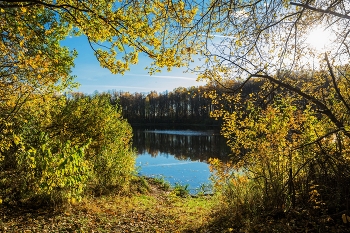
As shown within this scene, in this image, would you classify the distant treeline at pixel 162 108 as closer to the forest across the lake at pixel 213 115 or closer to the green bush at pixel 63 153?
the green bush at pixel 63 153

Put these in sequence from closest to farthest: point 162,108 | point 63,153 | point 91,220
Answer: point 63,153 → point 91,220 → point 162,108

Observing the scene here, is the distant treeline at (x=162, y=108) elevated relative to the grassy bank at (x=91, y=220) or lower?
elevated

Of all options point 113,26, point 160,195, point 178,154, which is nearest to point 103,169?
point 160,195

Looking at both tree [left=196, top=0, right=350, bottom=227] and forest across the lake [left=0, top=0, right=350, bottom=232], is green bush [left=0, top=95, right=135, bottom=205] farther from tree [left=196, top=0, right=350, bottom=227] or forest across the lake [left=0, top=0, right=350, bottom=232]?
tree [left=196, top=0, right=350, bottom=227]

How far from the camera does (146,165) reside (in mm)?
22281

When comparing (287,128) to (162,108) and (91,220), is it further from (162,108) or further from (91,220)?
(162,108)

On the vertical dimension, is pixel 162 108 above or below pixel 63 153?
above

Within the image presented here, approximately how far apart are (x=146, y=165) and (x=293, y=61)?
59.4 ft

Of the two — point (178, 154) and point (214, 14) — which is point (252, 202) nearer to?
point (214, 14)

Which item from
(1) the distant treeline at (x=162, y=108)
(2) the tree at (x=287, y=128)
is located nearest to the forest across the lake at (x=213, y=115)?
(2) the tree at (x=287, y=128)

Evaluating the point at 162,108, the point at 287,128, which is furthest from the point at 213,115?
the point at 162,108

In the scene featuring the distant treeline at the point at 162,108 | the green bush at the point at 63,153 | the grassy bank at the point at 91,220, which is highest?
the distant treeline at the point at 162,108

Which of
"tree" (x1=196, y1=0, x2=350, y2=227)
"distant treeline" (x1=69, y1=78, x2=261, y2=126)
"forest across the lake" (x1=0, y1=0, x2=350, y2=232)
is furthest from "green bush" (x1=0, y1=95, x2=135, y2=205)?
"distant treeline" (x1=69, y1=78, x2=261, y2=126)

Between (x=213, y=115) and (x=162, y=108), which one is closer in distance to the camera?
(x=213, y=115)
